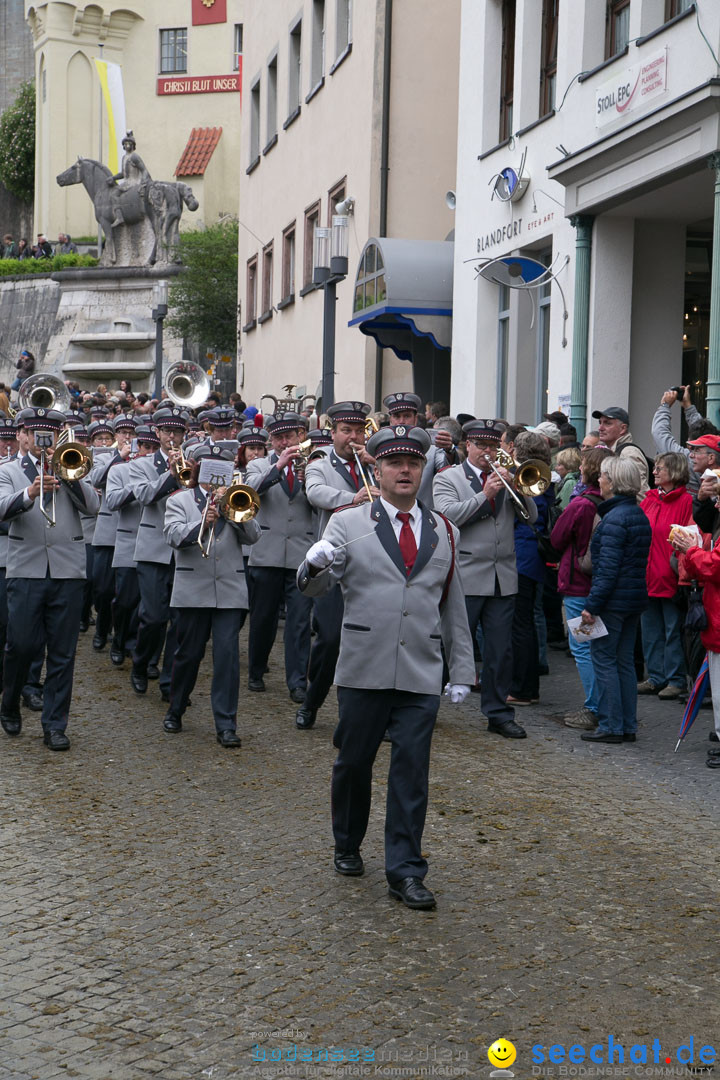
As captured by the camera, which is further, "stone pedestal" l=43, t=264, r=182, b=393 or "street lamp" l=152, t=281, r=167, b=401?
"stone pedestal" l=43, t=264, r=182, b=393

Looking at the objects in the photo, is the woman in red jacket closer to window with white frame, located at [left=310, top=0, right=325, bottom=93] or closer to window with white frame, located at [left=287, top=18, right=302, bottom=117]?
window with white frame, located at [left=310, top=0, right=325, bottom=93]

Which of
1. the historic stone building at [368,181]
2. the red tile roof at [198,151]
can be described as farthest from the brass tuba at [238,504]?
the red tile roof at [198,151]

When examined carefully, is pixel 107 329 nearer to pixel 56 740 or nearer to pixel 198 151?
pixel 198 151

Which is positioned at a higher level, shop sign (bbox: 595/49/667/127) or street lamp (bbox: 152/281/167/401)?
shop sign (bbox: 595/49/667/127)

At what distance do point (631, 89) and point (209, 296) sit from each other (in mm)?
33536

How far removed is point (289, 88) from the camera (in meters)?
30.8

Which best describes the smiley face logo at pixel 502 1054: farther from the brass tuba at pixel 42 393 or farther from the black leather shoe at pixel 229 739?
the brass tuba at pixel 42 393

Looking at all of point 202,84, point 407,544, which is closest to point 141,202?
point 202,84

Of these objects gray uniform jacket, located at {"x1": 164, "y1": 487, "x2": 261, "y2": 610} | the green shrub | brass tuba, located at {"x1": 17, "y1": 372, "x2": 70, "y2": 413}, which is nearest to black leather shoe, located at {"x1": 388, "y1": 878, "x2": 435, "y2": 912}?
gray uniform jacket, located at {"x1": 164, "y1": 487, "x2": 261, "y2": 610}

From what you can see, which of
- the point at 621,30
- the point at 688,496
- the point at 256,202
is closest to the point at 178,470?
the point at 688,496

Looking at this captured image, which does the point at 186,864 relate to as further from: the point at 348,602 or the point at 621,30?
the point at 621,30

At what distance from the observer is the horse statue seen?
51438 millimetres

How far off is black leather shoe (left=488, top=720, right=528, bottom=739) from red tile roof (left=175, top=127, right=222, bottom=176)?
55.6 m

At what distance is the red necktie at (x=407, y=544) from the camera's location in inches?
257
